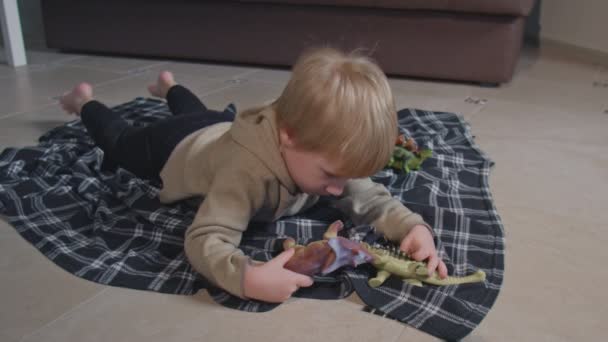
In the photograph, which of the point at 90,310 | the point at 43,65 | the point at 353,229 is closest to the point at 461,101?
the point at 353,229

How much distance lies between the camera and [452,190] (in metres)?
1.21

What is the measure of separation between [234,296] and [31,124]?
3.35 feet

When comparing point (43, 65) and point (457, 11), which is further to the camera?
point (43, 65)

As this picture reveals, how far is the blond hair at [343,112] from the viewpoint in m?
0.82

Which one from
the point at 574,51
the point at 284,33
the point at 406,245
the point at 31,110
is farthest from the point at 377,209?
the point at 574,51

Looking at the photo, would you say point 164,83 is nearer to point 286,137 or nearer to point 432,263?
point 286,137

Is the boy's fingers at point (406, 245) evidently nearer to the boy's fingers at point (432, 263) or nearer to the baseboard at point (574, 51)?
the boy's fingers at point (432, 263)

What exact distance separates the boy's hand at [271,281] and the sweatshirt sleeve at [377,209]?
7.9 inches

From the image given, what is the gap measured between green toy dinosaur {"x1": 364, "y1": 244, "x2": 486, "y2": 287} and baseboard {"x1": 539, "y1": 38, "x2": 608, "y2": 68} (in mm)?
1896

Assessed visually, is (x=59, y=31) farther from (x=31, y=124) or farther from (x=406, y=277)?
(x=406, y=277)

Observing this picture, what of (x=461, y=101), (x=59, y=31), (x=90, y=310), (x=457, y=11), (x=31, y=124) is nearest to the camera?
(x=90, y=310)

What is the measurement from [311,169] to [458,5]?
1334 mm

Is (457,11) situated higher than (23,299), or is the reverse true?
(457,11)

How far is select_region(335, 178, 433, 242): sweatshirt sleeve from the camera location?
0.97m
